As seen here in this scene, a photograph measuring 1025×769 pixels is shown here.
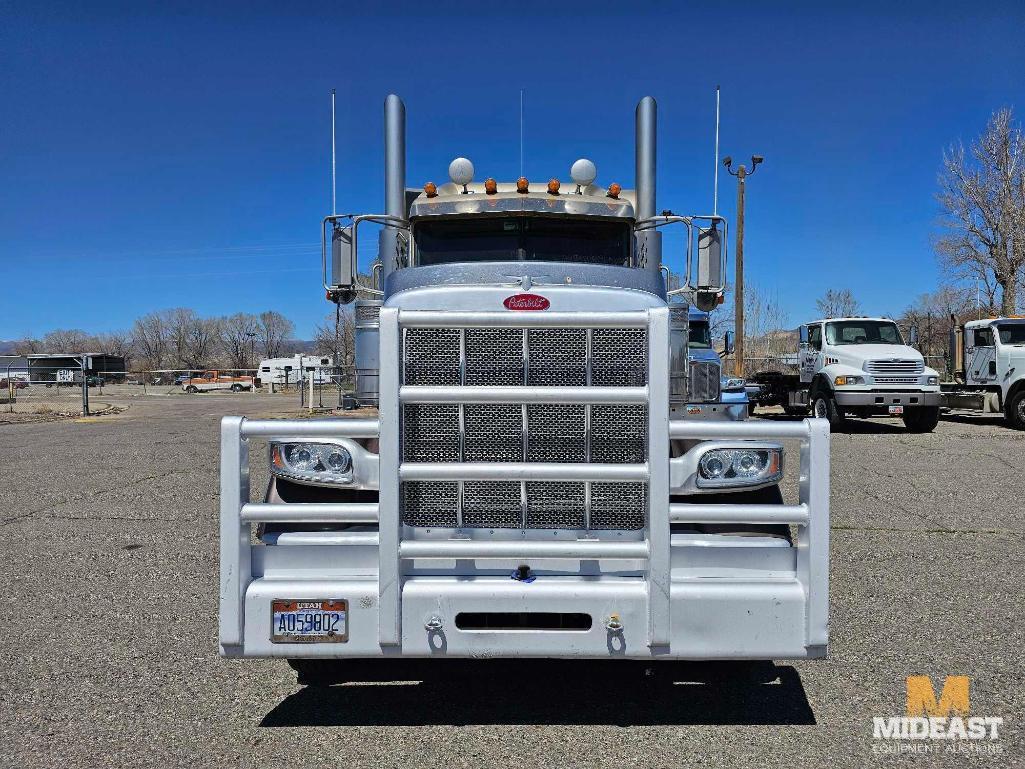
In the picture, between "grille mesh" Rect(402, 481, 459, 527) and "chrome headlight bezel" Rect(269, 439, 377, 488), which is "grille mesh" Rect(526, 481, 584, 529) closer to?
"grille mesh" Rect(402, 481, 459, 527)

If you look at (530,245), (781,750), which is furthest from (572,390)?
(530,245)

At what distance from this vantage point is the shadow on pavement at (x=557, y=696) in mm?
3391

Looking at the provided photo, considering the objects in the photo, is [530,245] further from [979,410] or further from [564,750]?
[979,410]

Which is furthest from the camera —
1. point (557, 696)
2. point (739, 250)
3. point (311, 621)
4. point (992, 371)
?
point (739, 250)

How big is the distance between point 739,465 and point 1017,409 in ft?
57.0

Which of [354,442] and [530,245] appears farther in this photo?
[530,245]

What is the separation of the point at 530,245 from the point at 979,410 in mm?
16643

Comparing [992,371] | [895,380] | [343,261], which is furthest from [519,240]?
[992,371]

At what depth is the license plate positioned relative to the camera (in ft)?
9.73

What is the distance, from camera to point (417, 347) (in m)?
3.08

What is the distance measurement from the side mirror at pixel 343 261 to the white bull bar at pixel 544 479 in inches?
115

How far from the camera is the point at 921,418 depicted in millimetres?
17109

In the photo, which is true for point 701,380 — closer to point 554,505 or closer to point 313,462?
point 554,505

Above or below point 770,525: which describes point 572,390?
above
